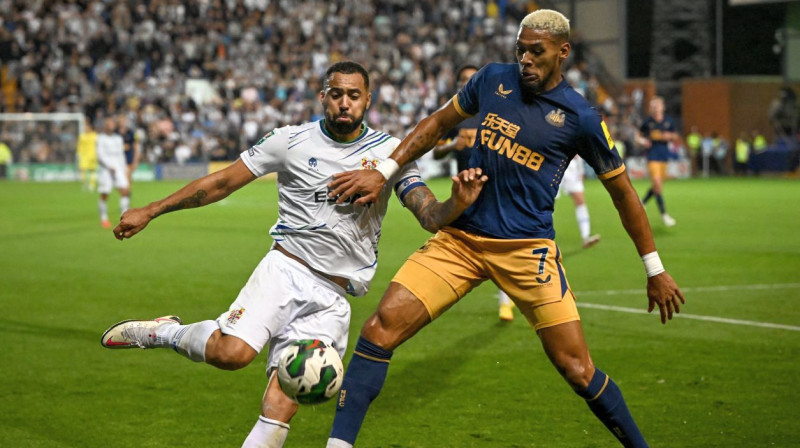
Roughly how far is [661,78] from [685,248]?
105 ft

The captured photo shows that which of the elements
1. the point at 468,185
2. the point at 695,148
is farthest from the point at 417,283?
the point at 695,148

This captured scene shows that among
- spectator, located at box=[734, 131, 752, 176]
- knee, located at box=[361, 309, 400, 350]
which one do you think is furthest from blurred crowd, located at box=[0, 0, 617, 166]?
knee, located at box=[361, 309, 400, 350]

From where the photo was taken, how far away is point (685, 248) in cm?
1652

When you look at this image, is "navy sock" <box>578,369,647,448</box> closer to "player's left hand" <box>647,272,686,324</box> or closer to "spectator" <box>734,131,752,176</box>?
"player's left hand" <box>647,272,686,324</box>

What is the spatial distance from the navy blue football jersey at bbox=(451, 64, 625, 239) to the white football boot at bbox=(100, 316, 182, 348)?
1.75 m

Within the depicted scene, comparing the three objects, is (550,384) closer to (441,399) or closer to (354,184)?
(441,399)

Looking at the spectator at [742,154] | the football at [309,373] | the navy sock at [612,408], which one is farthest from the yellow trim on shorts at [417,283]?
the spectator at [742,154]

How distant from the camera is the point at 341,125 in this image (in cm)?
552

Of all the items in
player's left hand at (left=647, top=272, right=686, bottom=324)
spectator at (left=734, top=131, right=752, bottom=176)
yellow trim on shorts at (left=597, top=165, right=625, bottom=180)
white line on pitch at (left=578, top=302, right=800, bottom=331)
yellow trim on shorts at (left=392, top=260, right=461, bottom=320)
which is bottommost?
spectator at (left=734, top=131, right=752, bottom=176)

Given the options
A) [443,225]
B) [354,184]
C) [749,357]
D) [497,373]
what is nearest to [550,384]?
[497,373]

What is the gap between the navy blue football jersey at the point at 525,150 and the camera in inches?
208

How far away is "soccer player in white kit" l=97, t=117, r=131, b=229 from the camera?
21156mm

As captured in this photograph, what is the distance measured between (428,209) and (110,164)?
687 inches

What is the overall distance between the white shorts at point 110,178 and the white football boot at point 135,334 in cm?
1573
